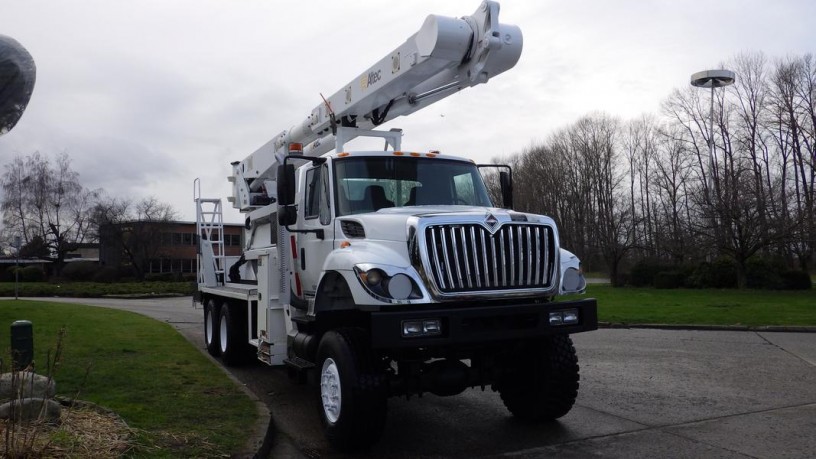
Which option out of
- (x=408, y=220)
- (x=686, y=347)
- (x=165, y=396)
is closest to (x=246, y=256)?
(x=165, y=396)

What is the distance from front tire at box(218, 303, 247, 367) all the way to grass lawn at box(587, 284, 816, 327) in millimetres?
9974

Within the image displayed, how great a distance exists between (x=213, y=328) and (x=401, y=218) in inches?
260

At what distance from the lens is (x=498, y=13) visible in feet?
23.1

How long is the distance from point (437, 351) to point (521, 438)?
128 centimetres

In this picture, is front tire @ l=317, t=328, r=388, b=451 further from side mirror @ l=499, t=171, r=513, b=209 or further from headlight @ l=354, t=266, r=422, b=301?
side mirror @ l=499, t=171, r=513, b=209

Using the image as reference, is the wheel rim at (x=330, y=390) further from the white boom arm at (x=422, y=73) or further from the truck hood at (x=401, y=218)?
the white boom arm at (x=422, y=73)

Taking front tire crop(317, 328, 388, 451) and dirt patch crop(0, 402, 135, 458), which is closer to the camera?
dirt patch crop(0, 402, 135, 458)

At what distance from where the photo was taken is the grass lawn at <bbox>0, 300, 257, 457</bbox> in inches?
219

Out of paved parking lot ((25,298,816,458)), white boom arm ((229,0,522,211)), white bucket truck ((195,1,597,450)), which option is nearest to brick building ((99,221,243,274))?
white boom arm ((229,0,522,211))

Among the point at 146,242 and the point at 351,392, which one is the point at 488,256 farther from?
the point at 146,242

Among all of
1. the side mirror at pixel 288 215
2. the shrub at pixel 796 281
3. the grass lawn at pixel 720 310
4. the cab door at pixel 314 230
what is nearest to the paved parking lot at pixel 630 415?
the cab door at pixel 314 230

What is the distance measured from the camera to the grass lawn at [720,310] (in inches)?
621

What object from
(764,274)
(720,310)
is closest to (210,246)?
(720,310)

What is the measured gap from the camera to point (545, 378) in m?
6.49
